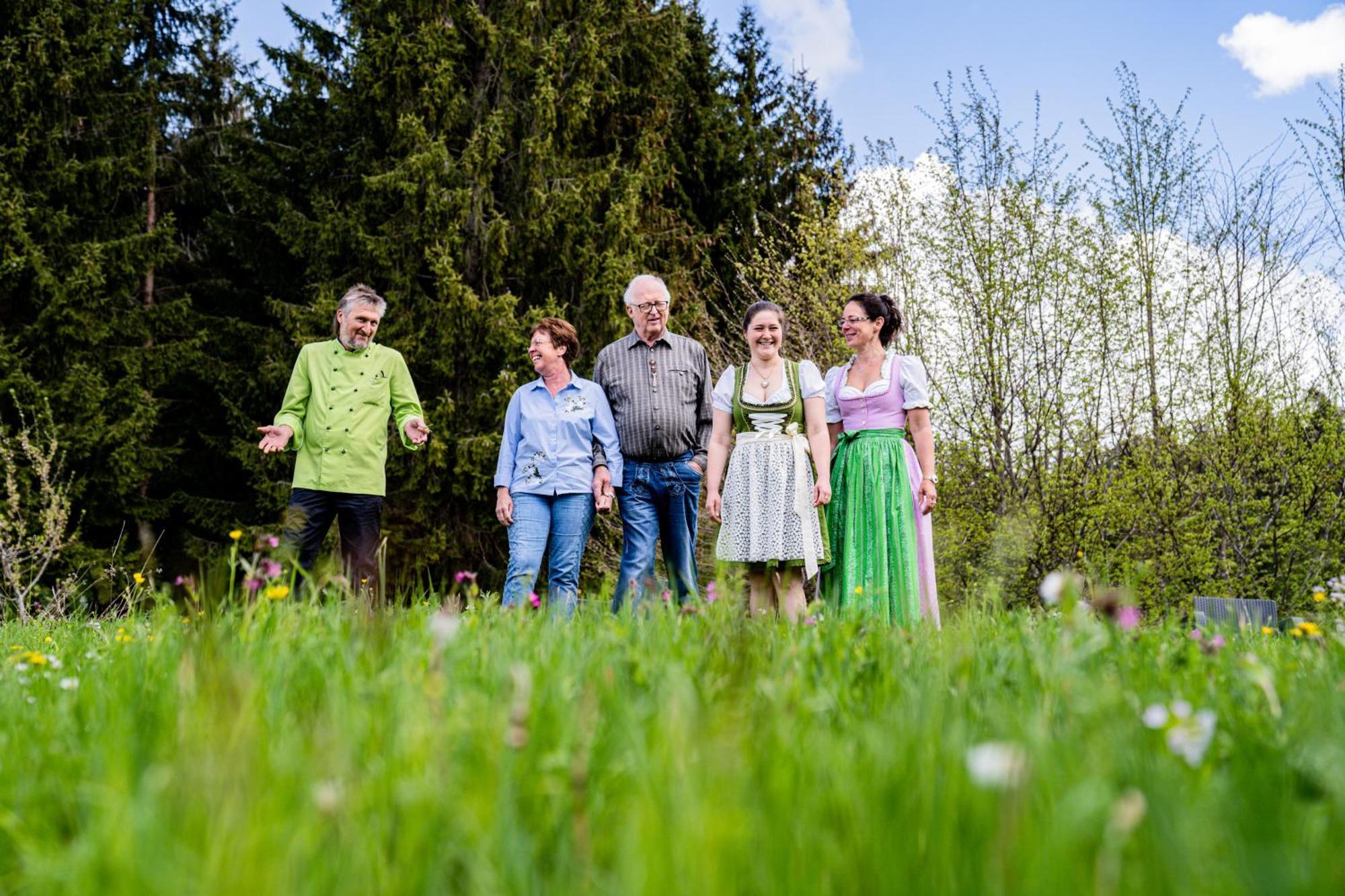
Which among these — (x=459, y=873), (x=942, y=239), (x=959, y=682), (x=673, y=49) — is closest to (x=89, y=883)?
(x=459, y=873)

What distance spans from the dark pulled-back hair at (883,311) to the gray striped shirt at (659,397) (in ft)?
3.27

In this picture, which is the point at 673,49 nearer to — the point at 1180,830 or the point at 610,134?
the point at 610,134

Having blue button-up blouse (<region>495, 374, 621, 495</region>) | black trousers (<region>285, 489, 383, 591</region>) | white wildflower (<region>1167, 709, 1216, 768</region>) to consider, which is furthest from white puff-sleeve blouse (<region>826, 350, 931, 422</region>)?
white wildflower (<region>1167, 709, 1216, 768</region>)

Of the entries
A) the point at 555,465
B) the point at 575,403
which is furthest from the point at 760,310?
the point at 555,465

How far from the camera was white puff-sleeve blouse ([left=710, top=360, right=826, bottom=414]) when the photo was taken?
511 cm

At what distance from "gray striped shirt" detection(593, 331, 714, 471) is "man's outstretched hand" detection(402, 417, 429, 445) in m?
0.96

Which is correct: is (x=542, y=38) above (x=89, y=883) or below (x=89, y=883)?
above

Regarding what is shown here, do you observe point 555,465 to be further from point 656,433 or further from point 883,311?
point 883,311

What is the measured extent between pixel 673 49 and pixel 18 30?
10332mm

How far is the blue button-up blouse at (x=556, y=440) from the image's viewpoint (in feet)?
17.6

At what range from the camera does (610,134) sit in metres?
16.4

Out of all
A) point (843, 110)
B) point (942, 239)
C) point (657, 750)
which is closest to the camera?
point (657, 750)

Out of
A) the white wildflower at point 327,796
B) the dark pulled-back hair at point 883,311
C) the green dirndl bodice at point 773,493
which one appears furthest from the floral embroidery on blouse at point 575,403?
the white wildflower at point 327,796

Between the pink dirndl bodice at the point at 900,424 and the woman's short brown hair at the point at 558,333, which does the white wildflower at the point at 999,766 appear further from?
the woman's short brown hair at the point at 558,333
